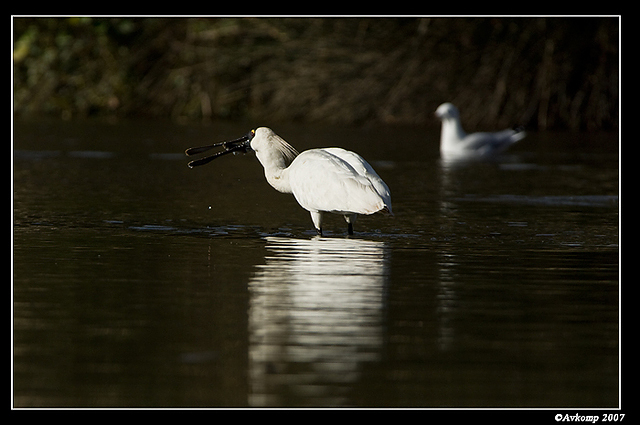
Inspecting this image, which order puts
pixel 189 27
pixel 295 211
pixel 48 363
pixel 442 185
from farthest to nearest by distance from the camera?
pixel 189 27 → pixel 442 185 → pixel 295 211 → pixel 48 363

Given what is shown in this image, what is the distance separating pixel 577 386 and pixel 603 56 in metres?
25.1

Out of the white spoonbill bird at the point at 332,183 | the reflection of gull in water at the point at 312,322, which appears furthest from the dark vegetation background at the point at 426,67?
the reflection of gull in water at the point at 312,322

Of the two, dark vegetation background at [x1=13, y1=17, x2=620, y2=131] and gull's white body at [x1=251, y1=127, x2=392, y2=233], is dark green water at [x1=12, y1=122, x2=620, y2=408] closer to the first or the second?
gull's white body at [x1=251, y1=127, x2=392, y2=233]

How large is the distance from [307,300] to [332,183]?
116 inches

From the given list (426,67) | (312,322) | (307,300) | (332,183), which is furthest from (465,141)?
(312,322)

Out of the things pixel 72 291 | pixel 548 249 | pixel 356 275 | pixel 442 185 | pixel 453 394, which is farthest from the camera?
pixel 442 185

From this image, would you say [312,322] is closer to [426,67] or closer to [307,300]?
[307,300]

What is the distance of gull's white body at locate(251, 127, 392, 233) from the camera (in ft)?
30.9

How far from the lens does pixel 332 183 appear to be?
381 inches

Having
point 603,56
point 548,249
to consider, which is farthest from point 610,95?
point 548,249

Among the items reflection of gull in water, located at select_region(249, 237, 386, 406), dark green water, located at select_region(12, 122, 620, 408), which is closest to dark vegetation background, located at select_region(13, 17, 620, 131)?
dark green water, located at select_region(12, 122, 620, 408)

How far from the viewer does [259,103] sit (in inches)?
1310

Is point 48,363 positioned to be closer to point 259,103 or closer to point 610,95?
point 610,95

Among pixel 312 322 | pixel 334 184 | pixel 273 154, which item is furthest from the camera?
pixel 273 154
